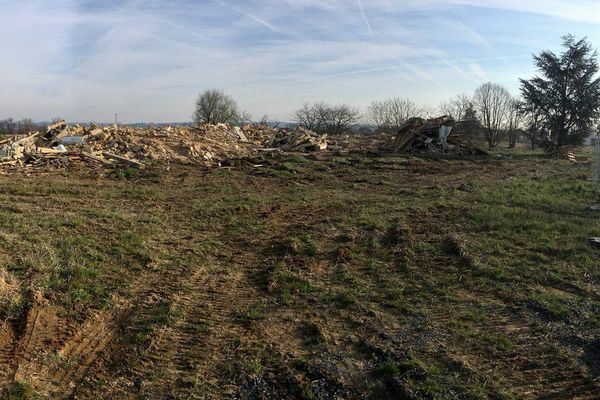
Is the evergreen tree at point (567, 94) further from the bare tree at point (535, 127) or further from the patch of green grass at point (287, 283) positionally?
the patch of green grass at point (287, 283)

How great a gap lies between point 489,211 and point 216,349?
7.84 meters

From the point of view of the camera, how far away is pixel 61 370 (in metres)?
4.07

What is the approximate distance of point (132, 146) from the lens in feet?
64.1

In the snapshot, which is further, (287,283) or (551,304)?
(287,283)

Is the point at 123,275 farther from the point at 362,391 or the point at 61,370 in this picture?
the point at 362,391

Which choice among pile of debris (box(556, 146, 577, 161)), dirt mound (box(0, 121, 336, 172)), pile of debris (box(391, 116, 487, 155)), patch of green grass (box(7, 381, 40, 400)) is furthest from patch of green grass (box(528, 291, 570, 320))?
pile of debris (box(556, 146, 577, 161))

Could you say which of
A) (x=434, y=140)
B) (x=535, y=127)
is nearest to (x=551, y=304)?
(x=434, y=140)

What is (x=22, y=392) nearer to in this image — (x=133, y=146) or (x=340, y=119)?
(x=133, y=146)

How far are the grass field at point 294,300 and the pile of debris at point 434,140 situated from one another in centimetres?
1514

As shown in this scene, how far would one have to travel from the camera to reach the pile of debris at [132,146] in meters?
16.8

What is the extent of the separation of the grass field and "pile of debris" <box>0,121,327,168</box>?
19.9 feet

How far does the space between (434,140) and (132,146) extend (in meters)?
16.2

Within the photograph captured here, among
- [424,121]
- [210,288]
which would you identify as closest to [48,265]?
[210,288]

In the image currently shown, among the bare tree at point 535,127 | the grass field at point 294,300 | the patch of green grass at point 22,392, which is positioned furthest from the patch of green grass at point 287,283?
the bare tree at point 535,127
